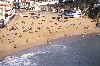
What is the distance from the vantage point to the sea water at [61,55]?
146 ft

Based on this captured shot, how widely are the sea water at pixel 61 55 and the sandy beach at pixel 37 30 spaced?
1.97m

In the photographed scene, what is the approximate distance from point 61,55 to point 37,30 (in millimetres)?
15150

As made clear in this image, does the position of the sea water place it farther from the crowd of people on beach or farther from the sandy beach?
the crowd of people on beach

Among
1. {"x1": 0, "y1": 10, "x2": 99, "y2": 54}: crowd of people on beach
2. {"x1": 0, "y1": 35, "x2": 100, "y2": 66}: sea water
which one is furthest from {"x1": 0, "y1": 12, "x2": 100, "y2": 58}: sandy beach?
{"x1": 0, "y1": 35, "x2": 100, "y2": 66}: sea water

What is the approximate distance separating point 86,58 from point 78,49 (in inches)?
212

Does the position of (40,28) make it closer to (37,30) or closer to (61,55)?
(37,30)

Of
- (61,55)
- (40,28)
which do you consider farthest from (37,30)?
(61,55)

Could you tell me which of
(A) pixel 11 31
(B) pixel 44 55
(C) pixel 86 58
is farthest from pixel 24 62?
(A) pixel 11 31

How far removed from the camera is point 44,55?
48.0 meters

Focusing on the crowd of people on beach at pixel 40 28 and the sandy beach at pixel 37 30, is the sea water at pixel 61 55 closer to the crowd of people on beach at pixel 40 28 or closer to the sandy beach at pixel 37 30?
the sandy beach at pixel 37 30

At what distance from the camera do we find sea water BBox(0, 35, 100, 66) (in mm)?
44500

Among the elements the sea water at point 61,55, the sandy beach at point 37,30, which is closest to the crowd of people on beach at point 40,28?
the sandy beach at point 37,30

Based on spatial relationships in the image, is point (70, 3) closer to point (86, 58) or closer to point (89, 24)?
point (89, 24)

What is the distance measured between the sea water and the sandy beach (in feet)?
6.45
